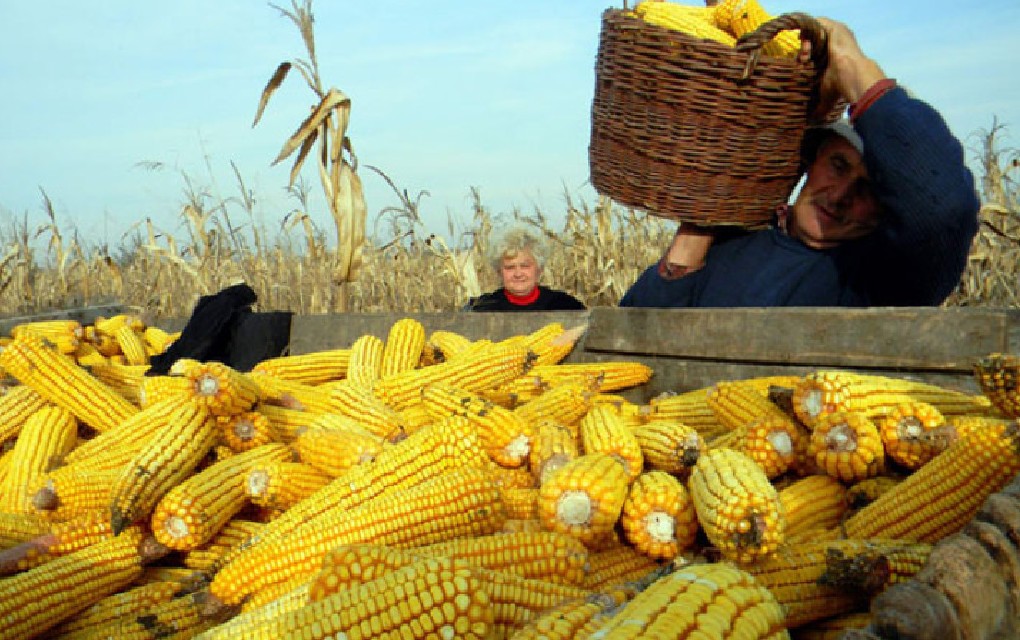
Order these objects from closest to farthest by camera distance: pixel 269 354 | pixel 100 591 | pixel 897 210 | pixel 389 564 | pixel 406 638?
pixel 406 638 → pixel 389 564 → pixel 100 591 → pixel 897 210 → pixel 269 354

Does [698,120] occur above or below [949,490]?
above

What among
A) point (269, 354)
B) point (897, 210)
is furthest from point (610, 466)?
point (269, 354)

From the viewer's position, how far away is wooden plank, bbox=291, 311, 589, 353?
4141 millimetres

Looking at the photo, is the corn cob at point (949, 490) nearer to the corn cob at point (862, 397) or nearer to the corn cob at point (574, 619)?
the corn cob at point (862, 397)

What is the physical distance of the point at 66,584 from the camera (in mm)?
2014

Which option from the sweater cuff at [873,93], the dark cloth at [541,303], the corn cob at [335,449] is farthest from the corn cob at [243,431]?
the dark cloth at [541,303]

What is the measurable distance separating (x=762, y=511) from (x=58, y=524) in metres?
1.97

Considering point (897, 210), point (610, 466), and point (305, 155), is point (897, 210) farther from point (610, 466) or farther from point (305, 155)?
point (305, 155)

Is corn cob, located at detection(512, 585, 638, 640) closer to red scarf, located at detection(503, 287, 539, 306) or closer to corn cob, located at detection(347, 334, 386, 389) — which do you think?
corn cob, located at detection(347, 334, 386, 389)

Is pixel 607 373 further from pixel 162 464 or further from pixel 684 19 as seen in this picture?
pixel 162 464

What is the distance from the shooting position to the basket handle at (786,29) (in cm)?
303

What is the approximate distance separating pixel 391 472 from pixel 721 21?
2502 millimetres

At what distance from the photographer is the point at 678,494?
1.92 meters

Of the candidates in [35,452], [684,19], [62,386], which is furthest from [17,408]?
[684,19]
